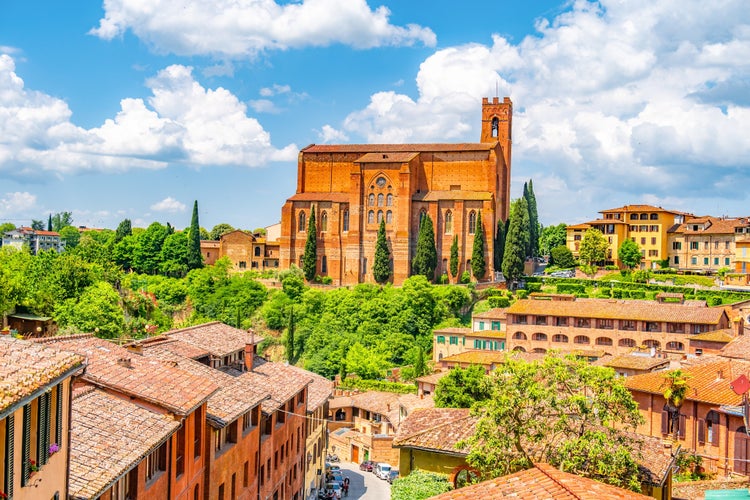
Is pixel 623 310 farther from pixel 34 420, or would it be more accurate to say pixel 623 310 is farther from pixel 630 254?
pixel 34 420

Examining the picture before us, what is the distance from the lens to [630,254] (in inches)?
3627

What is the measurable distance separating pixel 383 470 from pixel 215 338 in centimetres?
A: 2273

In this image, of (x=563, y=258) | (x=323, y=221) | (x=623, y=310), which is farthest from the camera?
(x=563, y=258)

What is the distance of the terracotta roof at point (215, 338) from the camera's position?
29011 mm

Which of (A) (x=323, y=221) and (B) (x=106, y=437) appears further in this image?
(A) (x=323, y=221)

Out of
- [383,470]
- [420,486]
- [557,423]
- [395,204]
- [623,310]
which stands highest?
[395,204]

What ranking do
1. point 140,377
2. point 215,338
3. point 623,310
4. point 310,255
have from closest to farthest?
1. point 140,377
2. point 215,338
3. point 623,310
4. point 310,255

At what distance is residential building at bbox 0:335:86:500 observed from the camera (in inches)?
376

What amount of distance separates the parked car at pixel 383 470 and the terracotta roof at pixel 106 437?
3368cm

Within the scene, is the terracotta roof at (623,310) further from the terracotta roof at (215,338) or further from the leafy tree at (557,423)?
the leafy tree at (557,423)

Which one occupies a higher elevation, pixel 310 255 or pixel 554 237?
pixel 554 237

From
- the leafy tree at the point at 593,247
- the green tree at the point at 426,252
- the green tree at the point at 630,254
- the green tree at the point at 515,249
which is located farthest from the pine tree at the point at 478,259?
the green tree at the point at 630,254

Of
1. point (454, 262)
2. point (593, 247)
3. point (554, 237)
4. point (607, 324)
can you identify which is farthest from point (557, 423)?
point (554, 237)

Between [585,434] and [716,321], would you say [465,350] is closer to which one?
[716,321]
